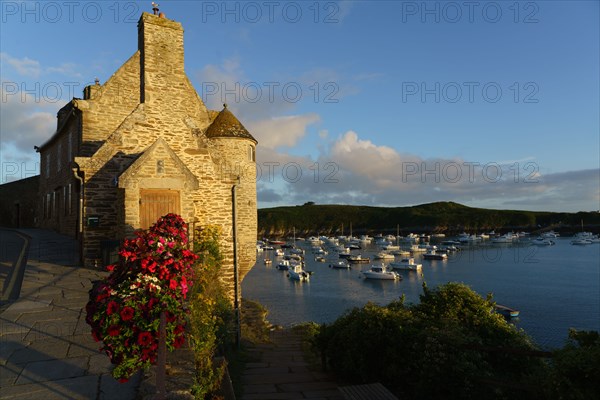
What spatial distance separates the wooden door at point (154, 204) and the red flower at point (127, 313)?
942 centimetres

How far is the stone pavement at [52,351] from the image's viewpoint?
451 cm

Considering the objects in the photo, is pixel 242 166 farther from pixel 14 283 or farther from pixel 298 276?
pixel 298 276

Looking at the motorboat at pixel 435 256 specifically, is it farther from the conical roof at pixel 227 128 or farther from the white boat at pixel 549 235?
the white boat at pixel 549 235

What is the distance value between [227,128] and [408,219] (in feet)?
532

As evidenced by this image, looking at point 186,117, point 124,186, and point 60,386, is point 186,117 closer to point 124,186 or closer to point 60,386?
point 124,186

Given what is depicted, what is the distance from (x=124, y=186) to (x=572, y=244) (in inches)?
5065

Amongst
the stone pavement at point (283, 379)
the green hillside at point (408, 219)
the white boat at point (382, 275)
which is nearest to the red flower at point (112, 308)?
the stone pavement at point (283, 379)

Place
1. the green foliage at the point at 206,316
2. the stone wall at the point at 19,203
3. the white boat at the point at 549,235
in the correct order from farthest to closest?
the white boat at the point at 549,235 < the stone wall at the point at 19,203 < the green foliage at the point at 206,316

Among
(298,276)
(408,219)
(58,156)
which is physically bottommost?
(298,276)

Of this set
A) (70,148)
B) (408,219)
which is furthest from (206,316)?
(408,219)

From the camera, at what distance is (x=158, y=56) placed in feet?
48.0

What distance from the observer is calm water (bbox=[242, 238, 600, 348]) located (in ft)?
115

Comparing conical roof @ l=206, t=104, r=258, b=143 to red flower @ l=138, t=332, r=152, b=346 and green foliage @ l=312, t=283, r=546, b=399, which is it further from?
red flower @ l=138, t=332, r=152, b=346

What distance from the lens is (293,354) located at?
15.7 meters
